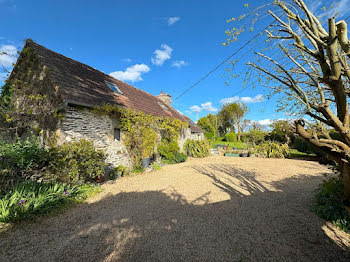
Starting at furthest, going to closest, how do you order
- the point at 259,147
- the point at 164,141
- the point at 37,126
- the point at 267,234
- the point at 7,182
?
the point at 259,147
the point at 164,141
the point at 37,126
the point at 7,182
the point at 267,234

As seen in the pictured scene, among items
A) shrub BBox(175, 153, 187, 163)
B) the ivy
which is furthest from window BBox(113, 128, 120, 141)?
shrub BBox(175, 153, 187, 163)

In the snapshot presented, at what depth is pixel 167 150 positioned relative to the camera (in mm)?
10094

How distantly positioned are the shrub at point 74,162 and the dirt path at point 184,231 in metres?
0.91

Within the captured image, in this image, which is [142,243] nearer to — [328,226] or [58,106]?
[328,226]

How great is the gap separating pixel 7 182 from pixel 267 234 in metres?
5.76

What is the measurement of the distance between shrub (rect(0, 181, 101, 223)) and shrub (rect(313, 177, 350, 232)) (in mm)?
5936

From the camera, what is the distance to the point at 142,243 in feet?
8.79

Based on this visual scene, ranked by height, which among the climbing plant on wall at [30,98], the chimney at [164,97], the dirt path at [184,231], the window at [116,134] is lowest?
the dirt path at [184,231]

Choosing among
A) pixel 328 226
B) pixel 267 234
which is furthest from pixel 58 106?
pixel 328 226

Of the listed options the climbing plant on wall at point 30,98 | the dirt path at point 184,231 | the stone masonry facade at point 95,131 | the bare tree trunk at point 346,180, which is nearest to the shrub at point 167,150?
the stone masonry facade at point 95,131

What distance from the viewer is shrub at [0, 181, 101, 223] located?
3.22 m

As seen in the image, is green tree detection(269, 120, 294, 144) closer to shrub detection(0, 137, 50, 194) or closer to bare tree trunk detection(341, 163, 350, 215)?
bare tree trunk detection(341, 163, 350, 215)

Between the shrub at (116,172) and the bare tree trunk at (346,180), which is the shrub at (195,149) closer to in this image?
the shrub at (116,172)

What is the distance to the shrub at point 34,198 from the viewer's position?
3.22 m
